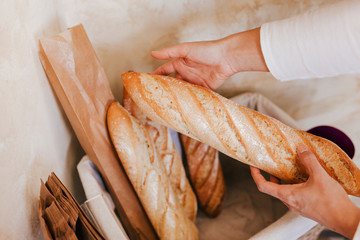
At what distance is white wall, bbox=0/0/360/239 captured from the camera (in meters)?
0.57

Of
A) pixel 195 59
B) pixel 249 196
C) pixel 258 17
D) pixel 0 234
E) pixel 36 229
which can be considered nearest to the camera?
pixel 0 234

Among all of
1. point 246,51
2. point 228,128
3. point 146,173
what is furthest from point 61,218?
point 246,51

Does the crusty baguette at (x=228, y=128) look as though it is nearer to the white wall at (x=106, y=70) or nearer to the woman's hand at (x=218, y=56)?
the woman's hand at (x=218, y=56)

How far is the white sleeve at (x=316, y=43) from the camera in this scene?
66cm

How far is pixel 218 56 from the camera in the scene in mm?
875

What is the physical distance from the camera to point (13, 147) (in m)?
0.56

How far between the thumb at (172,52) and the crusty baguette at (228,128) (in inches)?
4.8

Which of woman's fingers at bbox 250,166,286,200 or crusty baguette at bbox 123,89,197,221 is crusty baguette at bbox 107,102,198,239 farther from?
woman's fingers at bbox 250,166,286,200

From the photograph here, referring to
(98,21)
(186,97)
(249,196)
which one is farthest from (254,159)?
(98,21)

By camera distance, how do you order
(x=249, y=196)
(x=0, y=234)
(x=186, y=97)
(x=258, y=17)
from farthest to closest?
(x=249, y=196), (x=258, y=17), (x=186, y=97), (x=0, y=234)

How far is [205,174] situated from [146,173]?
30 centimetres

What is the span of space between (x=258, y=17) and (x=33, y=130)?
0.85 meters

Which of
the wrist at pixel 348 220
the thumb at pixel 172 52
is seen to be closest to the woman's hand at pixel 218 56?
the thumb at pixel 172 52

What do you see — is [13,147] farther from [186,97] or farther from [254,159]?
[254,159]
